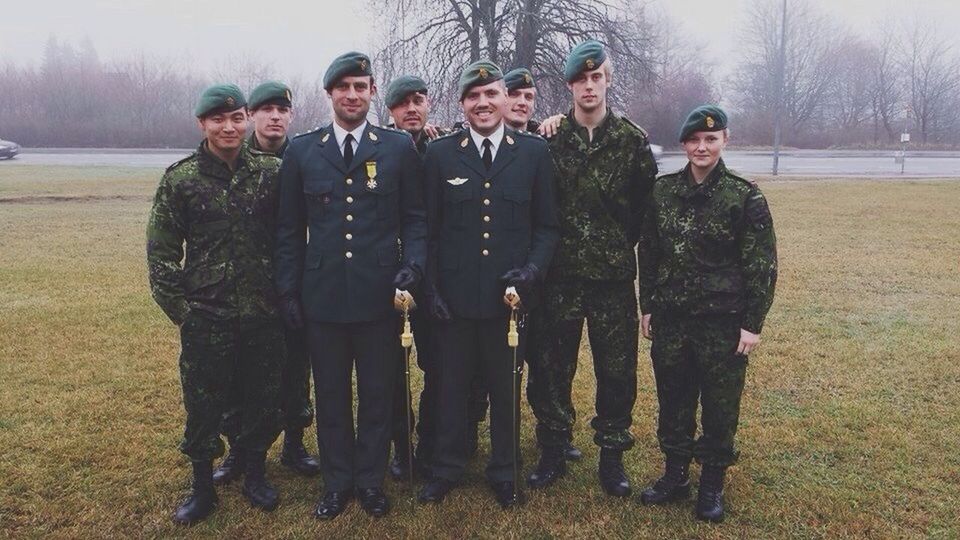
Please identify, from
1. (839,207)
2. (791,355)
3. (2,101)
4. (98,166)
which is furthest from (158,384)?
(2,101)

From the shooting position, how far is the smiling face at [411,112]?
4.02m

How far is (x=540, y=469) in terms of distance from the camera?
3.89 metres

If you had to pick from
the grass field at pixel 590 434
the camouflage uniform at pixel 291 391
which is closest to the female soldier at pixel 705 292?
the grass field at pixel 590 434

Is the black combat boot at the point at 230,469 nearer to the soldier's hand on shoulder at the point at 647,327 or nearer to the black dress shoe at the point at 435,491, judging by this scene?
the black dress shoe at the point at 435,491

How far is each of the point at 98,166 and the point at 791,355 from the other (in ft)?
82.7

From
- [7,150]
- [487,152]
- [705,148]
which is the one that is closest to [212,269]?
[487,152]

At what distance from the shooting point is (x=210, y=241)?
335cm

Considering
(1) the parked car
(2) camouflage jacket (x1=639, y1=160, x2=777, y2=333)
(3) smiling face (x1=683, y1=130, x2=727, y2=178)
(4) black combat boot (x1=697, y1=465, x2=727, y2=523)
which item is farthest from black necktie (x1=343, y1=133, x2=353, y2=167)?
(1) the parked car

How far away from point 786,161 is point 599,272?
2779cm

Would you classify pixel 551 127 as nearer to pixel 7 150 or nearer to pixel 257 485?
pixel 257 485

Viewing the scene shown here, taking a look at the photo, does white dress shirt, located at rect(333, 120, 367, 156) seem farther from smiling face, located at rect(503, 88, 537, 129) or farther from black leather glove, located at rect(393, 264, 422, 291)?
smiling face, located at rect(503, 88, 537, 129)

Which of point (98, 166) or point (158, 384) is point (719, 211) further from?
point (98, 166)

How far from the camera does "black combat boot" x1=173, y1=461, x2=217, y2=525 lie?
3.50m

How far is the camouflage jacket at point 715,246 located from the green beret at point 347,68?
1476mm
